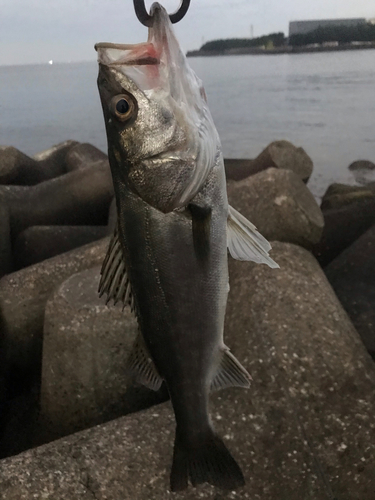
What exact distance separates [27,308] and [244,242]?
304 centimetres

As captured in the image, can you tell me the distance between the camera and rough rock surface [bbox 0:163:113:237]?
6.27 meters

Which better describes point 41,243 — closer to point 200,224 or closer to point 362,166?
point 200,224

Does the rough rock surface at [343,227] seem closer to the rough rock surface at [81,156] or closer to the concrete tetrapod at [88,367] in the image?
the concrete tetrapod at [88,367]

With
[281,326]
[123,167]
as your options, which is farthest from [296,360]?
[123,167]

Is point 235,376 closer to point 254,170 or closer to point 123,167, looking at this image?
point 123,167

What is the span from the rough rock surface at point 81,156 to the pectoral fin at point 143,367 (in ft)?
22.7

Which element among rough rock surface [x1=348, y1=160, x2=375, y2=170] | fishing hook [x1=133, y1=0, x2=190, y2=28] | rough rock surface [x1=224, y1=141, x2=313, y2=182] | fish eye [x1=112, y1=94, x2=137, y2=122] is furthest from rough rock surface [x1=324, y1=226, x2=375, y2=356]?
rough rock surface [x1=348, y1=160, x2=375, y2=170]

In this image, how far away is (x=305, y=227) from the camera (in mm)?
4121

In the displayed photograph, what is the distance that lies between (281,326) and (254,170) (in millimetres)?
5076

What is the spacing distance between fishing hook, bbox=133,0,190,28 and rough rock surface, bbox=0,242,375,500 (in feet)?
7.08

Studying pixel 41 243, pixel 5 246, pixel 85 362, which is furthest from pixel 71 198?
pixel 85 362

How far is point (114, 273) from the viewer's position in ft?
5.40

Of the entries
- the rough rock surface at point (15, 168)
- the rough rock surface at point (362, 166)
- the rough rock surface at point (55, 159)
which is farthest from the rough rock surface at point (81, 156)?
the rough rock surface at point (362, 166)

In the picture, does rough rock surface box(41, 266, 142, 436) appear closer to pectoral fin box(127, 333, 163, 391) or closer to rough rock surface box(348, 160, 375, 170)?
pectoral fin box(127, 333, 163, 391)
